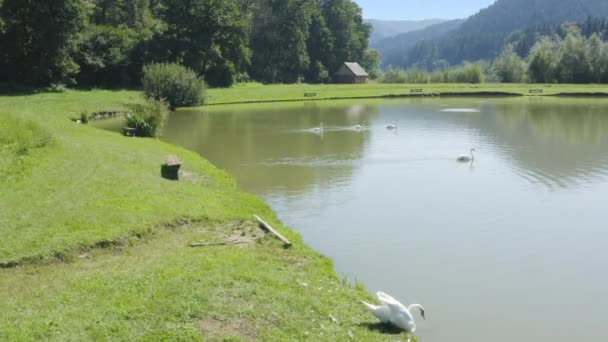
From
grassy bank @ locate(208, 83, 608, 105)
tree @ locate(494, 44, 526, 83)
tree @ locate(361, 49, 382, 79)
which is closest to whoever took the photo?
grassy bank @ locate(208, 83, 608, 105)

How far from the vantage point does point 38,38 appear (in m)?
54.3

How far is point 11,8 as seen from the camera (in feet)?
178

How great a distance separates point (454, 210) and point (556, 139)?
20839mm

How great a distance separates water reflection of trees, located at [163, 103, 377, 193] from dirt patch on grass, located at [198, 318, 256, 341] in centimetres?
1294

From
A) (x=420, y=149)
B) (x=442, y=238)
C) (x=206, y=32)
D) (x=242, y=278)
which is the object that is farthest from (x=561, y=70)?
(x=242, y=278)

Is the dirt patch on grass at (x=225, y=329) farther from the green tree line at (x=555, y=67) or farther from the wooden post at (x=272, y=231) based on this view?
the green tree line at (x=555, y=67)

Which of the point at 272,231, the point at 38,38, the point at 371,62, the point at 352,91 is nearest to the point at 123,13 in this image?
the point at 38,38

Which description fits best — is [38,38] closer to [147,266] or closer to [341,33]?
[147,266]

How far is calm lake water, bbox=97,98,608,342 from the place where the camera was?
1148cm

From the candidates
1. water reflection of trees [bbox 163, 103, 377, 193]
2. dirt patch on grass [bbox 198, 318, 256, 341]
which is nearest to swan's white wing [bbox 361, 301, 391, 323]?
dirt patch on grass [bbox 198, 318, 256, 341]

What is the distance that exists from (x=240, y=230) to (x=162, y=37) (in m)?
63.0

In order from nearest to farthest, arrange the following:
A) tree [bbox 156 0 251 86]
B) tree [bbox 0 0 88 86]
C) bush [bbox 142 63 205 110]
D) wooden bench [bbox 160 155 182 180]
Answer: wooden bench [bbox 160 155 182 180]
bush [bbox 142 63 205 110]
tree [bbox 0 0 88 86]
tree [bbox 156 0 251 86]

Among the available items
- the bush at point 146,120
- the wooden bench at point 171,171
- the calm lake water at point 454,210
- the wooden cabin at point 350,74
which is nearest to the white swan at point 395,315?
the calm lake water at point 454,210

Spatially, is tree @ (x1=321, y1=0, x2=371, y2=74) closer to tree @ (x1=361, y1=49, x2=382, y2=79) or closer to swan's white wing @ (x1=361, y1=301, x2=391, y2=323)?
tree @ (x1=361, y1=49, x2=382, y2=79)
